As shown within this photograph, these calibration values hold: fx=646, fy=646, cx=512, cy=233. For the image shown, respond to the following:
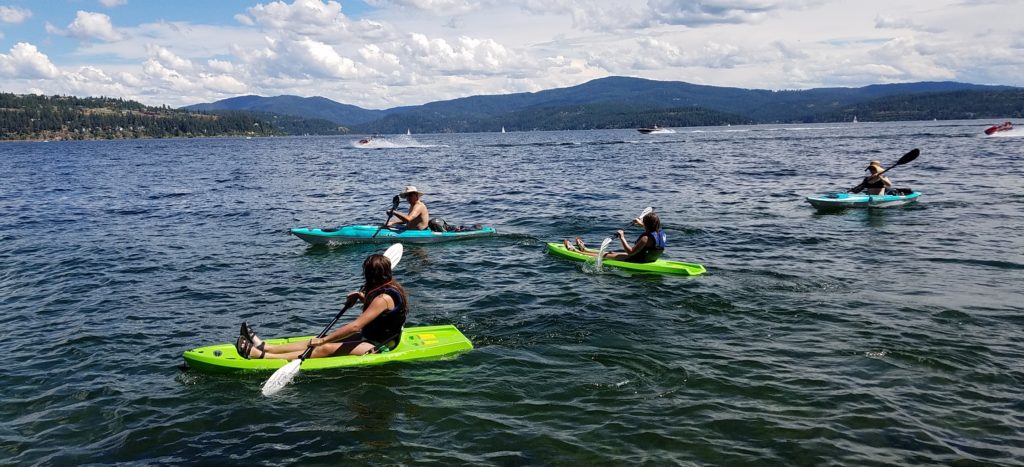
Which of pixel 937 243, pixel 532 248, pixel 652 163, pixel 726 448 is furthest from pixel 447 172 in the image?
pixel 726 448

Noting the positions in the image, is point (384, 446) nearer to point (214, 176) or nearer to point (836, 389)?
point (836, 389)

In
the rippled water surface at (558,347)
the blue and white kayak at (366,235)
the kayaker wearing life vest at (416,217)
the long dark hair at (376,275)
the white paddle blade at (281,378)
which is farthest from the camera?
the kayaker wearing life vest at (416,217)

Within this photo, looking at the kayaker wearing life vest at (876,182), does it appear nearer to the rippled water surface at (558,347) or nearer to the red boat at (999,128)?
the rippled water surface at (558,347)

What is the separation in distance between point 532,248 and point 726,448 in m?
12.4

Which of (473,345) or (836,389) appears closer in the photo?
(836,389)

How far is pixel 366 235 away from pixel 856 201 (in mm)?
17646

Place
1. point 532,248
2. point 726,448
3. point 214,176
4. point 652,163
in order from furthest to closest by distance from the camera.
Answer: point 652,163 → point 214,176 → point 532,248 → point 726,448

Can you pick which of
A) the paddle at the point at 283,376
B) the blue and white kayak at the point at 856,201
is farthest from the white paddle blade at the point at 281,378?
the blue and white kayak at the point at 856,201

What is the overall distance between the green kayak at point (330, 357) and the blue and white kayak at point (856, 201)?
18.3m

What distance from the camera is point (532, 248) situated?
19359 mm

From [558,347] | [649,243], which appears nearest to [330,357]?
[558,347]

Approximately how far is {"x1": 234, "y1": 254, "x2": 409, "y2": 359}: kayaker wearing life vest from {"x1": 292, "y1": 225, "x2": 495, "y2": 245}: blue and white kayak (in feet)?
32.2

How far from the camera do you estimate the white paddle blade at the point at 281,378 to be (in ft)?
28.7

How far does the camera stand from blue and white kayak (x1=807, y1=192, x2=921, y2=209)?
934 inches
